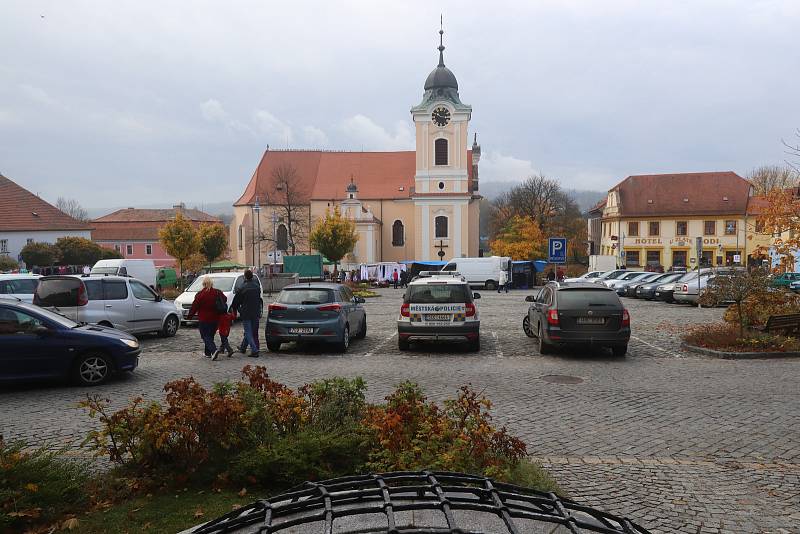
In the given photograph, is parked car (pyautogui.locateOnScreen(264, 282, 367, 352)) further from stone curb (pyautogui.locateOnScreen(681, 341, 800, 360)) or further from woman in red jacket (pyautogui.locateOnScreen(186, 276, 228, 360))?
stone curb (pyautogui.locateOnScreen(681, 341, 800, 360))

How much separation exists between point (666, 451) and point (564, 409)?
6.69ft

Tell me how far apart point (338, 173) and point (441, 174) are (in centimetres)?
1346

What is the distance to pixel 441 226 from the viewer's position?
63188mm

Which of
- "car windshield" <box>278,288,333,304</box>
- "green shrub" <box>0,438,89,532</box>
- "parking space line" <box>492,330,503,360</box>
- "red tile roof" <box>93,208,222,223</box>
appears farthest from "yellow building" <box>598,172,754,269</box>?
"green shrub" <box>0,438,89,532</box>

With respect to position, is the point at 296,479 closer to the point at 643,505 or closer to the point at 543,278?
the point at 643,505

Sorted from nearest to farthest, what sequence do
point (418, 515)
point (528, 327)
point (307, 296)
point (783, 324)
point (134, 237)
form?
point (418, 515), point (307, 296), point (783, 324), point (528, 327), point (134, 237)

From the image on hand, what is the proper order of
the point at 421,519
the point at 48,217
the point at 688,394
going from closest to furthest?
the point at 421,519
the point at 688,394
the point at 48,217

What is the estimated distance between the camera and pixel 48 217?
63969 mm

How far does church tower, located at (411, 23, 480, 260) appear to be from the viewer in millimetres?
61406

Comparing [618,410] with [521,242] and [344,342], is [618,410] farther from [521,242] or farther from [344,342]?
[521,242]

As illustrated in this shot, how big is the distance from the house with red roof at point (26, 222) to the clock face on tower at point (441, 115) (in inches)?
1521

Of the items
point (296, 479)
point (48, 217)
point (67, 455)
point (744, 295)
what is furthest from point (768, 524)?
point (48, 217)

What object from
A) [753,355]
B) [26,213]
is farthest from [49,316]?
[26,213]

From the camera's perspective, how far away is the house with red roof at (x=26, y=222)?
60.3m
